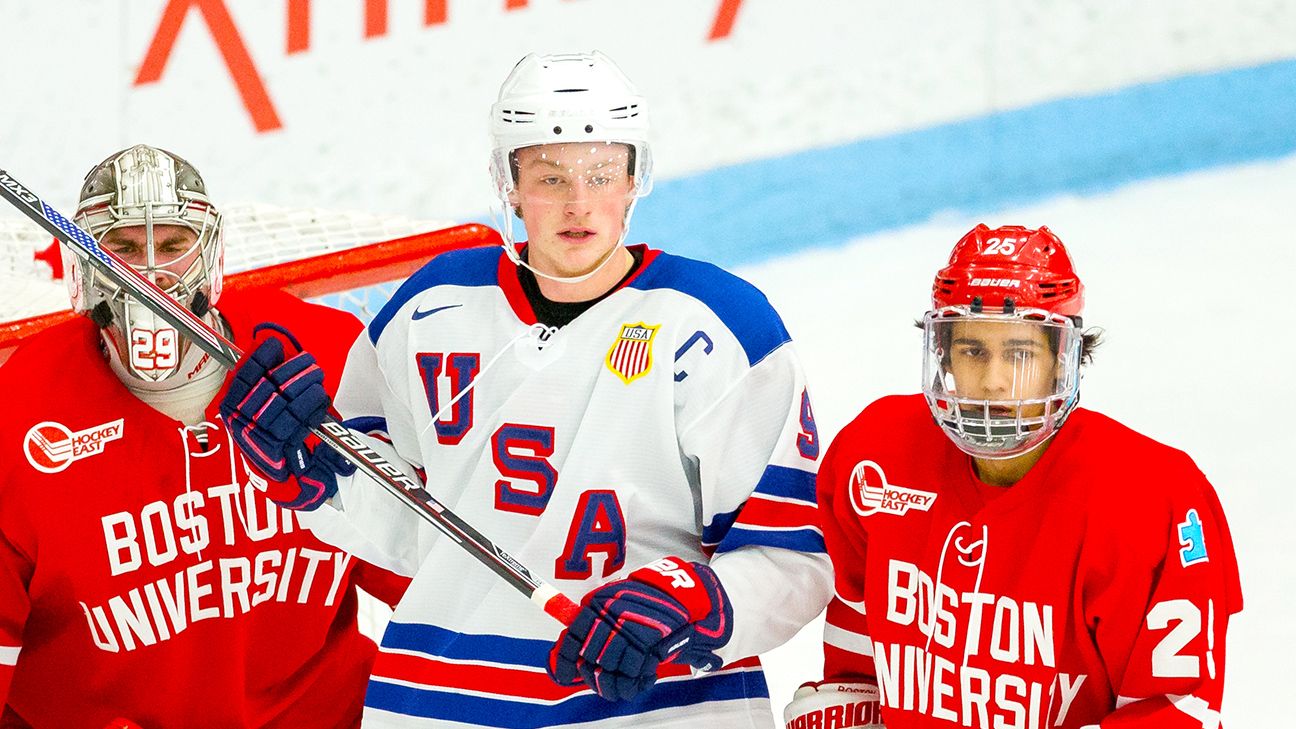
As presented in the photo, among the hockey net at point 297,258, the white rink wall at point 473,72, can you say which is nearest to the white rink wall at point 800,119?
the white rink wall at point 473,72

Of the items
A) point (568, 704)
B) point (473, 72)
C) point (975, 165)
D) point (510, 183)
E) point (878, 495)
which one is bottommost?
point (568, 704)

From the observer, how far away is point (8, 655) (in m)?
2.20

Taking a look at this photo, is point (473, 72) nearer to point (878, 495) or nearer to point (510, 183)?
point (510, 183)

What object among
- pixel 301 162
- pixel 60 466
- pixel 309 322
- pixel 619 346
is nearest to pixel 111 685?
pixel 60 466

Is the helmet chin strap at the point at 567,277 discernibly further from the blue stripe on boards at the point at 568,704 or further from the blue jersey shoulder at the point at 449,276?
the blue stripe on boards at the point at 568,704

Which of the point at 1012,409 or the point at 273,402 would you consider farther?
the point at 273,402

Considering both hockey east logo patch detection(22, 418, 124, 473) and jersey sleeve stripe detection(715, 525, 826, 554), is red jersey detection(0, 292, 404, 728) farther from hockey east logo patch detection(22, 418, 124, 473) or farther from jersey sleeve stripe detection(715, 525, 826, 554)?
jersey sleeve stripe detection(715, 525, 826, 554)

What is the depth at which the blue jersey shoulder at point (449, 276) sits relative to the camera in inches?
84.9

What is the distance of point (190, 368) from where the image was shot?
2.23 metres

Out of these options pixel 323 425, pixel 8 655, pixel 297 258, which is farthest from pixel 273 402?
pixel 297 258

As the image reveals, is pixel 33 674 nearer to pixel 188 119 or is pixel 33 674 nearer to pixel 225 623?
pixel 225 623

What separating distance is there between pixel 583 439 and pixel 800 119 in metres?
3.08

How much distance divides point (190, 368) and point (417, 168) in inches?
104

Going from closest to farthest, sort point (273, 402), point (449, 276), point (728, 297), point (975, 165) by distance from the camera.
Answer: point (273, 402) < point (728, 297) < point (449, 276) < point (975, 165)
